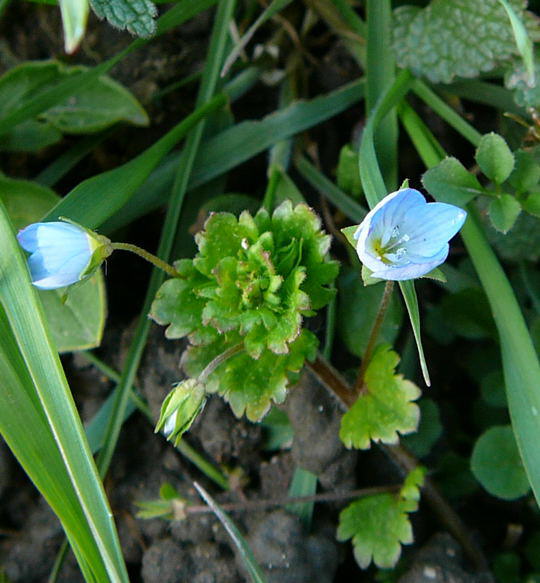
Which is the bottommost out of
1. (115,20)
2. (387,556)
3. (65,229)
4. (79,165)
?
(387,556)

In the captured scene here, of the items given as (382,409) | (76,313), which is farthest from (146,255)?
(382,409)

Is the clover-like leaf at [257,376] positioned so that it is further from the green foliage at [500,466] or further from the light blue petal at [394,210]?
the green foliage at [500,466]

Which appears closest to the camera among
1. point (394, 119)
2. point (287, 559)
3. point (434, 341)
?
point (287, 559)

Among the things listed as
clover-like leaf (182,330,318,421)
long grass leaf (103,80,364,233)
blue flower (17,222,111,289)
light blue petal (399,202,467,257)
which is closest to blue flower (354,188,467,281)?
light blue petal (399,202,467,257)

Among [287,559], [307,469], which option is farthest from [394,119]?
[287,559]

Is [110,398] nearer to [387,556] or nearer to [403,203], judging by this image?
[387,556]

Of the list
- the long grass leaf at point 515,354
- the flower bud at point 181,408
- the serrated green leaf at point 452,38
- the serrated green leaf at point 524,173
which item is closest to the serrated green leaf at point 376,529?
the long grass leaf at point 515,354
